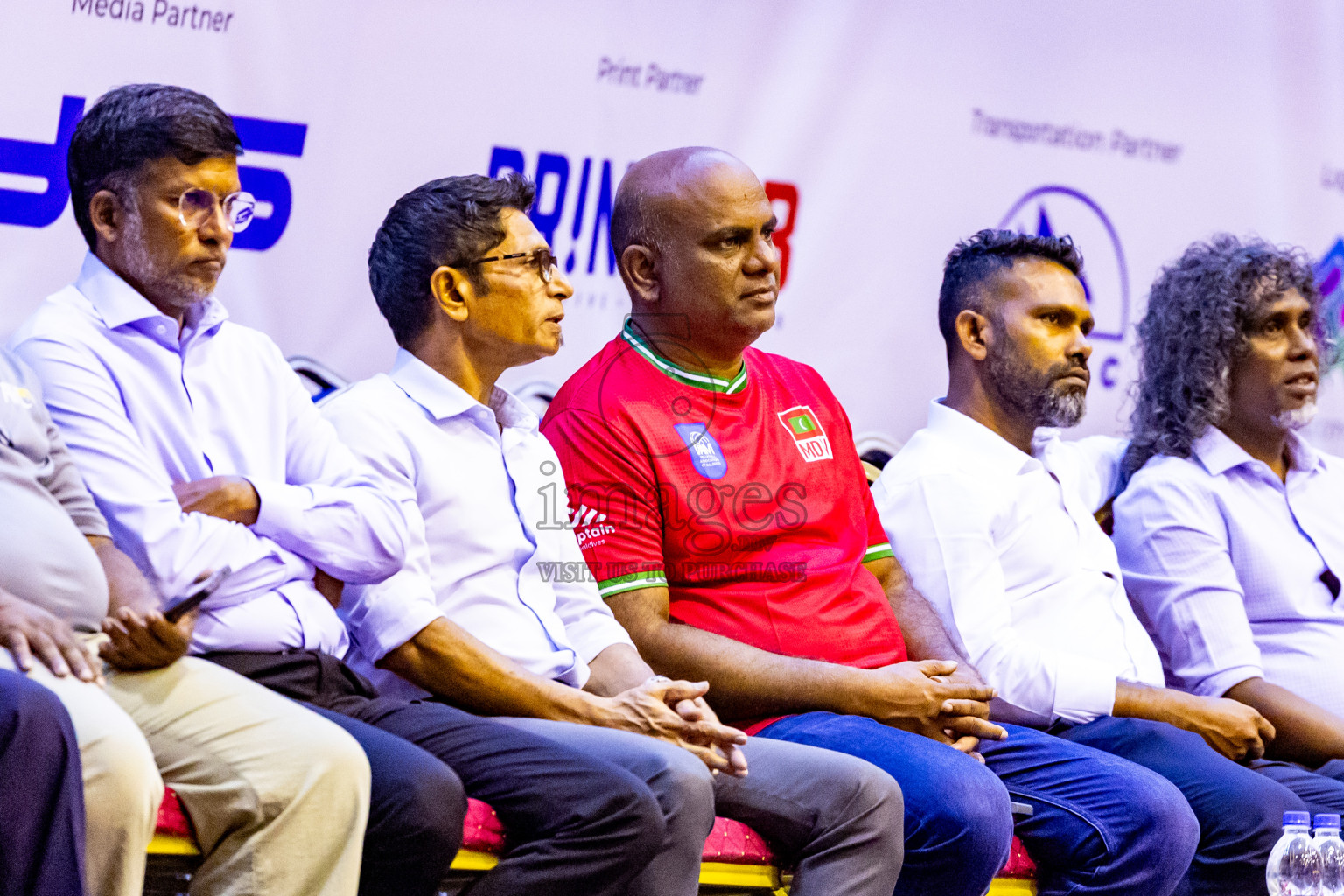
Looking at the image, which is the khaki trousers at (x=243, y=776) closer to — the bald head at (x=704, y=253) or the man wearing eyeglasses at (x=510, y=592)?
the man wearing eyeglasses at (x=510, y=592)

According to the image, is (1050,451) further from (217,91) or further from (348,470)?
(217,91)

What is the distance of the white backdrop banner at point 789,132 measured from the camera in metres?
3.40

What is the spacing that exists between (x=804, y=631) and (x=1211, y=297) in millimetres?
1713

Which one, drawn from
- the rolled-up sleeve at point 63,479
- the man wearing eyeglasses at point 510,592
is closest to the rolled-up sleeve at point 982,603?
the man wearing eyeglasses at point 510,592

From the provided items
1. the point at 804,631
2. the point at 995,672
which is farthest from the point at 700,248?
the point at 995,672

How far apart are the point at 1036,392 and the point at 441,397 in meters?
1.47

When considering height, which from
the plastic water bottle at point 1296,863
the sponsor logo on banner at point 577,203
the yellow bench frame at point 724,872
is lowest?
the yellow bench frame at point 724,872

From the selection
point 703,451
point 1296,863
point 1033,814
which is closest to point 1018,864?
point 1033,814

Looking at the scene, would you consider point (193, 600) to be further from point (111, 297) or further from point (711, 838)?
point (711, 838)

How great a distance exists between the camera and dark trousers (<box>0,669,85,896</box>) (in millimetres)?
2010

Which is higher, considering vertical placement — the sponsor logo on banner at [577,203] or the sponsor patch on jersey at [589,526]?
the sponsor logo on banner at [577,203]

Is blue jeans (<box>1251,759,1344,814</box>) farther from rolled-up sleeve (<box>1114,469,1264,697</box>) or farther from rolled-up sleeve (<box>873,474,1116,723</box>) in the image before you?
rolled-up sleeve (<box>873,474,1116,723</box>)

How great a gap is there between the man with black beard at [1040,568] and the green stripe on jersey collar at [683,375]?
1.64ft

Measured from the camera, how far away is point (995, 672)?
10.8 feet
